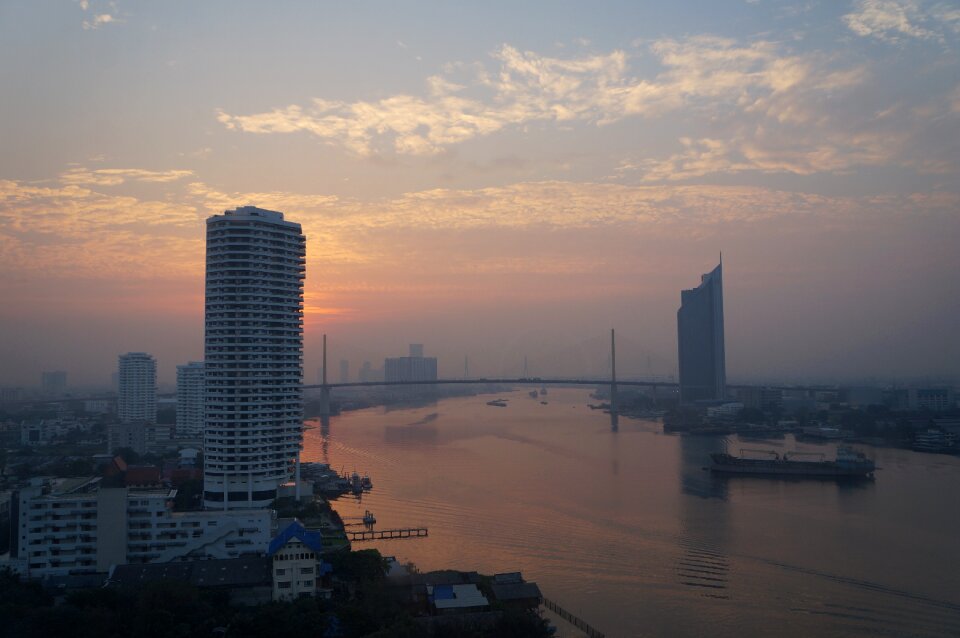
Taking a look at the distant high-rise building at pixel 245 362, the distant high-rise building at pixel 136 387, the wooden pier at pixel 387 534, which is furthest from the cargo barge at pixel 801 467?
the distant high-rise building at pixel 136 387

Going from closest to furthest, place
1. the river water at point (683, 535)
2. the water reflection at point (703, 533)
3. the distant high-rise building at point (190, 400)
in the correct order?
the river water at point (683, 535) → the water reflection at point (703, 533) → the distant high-rise building at point (190, 400)

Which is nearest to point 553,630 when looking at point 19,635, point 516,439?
point 19,635

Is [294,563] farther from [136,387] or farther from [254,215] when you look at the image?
[136,387]

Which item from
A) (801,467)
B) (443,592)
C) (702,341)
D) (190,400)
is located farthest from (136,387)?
(702,341)

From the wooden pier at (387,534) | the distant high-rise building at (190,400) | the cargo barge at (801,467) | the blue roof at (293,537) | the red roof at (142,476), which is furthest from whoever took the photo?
the distant high-rise building at (190,400)

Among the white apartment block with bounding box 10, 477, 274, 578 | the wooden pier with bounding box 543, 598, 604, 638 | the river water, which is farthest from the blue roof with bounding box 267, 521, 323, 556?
the wooden pier with bounding box 543, 598, 604, 638

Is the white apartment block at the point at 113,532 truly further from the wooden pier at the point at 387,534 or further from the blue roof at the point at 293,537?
the wooden pier at the point at 387,534

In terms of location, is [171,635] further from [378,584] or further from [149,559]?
[149,559]
